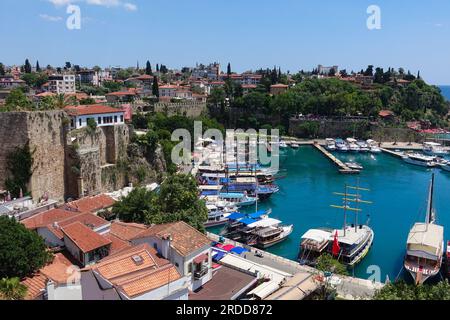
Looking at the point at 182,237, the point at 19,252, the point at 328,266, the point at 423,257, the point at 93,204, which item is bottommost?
the point at 423,257

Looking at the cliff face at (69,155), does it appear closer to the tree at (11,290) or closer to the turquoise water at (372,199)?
the turquoise water at (372,199)

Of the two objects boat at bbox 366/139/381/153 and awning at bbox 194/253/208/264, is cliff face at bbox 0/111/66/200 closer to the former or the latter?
awning at bbox 194/253/208/264

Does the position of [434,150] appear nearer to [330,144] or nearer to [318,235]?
[330,144]

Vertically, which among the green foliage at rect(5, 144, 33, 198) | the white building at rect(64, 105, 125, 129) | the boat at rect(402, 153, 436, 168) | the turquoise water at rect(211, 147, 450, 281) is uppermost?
the white building at rect(64, 105, 125, 129)

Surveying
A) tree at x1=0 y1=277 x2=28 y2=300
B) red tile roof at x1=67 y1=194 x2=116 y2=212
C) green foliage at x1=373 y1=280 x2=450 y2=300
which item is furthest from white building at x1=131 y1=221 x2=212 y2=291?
red tile roof at x1=67 y1=194 x2=116 y2=212

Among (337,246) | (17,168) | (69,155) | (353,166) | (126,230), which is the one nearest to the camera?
(126,230)

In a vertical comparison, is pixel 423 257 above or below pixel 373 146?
below

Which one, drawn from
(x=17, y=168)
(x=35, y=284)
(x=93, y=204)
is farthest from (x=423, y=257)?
(x=17, y=168)
